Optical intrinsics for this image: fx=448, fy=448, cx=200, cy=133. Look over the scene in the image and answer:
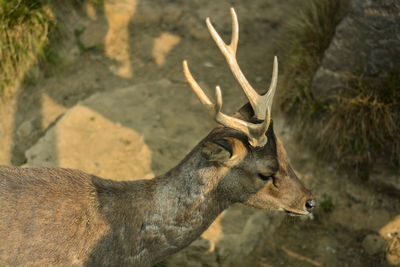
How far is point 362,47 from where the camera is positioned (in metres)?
6.07

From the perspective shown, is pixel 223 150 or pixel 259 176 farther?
pixel 259 176

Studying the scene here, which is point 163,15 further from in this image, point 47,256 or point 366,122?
point 47,256

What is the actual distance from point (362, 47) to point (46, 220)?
456cm

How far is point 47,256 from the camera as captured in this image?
12.9 feet

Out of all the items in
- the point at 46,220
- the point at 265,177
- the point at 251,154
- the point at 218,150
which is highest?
the point at 218,150

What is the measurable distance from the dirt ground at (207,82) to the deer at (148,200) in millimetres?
1994

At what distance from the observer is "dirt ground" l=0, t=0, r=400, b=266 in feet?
20.0

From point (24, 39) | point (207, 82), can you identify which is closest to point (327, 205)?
point (207, 82)

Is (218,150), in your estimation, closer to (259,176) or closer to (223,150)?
(223,150)

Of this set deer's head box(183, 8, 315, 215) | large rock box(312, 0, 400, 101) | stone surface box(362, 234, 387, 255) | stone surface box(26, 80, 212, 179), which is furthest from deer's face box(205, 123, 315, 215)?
large rock box(312, 0, 400, 101)

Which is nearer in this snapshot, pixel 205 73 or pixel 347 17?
pixel 347 17

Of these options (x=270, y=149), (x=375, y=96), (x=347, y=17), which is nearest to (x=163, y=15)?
(x=347, y=17)

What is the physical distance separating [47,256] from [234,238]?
2665 millimetres

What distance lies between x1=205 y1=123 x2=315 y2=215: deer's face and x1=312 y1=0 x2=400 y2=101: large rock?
2662mm
